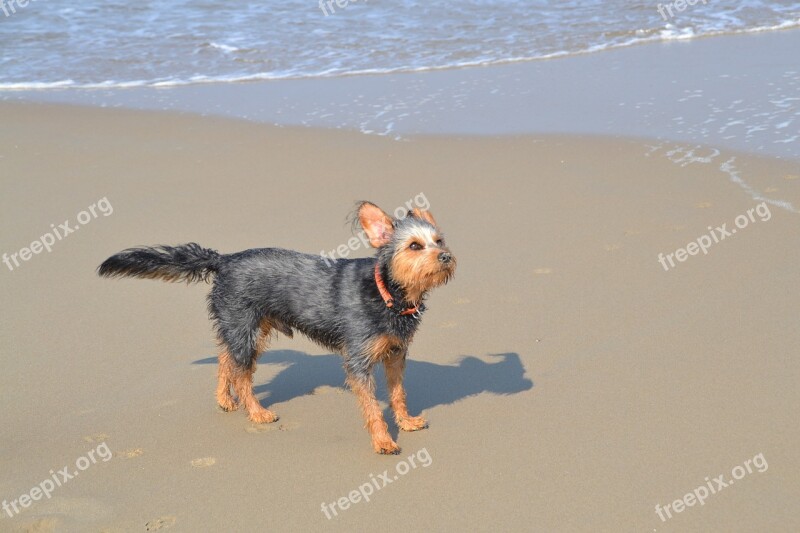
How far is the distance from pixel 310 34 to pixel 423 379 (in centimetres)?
1332

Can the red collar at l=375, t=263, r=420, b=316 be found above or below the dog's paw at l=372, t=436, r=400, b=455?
above

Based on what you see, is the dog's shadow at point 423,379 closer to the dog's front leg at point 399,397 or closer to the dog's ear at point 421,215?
the dog's front leg at point 399,397

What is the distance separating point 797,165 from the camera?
961 cm

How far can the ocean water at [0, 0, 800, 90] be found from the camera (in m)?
16.2

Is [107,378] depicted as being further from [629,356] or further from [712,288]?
[712,288]

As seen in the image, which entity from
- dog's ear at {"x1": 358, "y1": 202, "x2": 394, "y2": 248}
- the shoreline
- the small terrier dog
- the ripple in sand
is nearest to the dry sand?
the ripple in sand

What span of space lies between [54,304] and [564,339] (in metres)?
4.50

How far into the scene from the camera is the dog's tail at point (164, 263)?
20.0ft

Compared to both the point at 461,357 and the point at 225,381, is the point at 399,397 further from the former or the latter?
the point at 225,381

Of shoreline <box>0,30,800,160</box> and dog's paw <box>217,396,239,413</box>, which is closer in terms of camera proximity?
dog's paw <box>217,396,239,413</box>

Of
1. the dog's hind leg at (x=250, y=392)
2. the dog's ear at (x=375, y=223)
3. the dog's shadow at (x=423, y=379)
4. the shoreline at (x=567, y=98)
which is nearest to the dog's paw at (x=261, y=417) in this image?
the dog's hind leg at (x=250, y=392)

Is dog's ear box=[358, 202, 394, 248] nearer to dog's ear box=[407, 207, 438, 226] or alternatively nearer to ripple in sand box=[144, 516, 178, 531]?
dog's ear box=[407, 207, 438, 226]

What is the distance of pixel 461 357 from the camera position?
271 inches

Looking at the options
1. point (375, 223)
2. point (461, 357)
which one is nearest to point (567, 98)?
point (461, 357)
